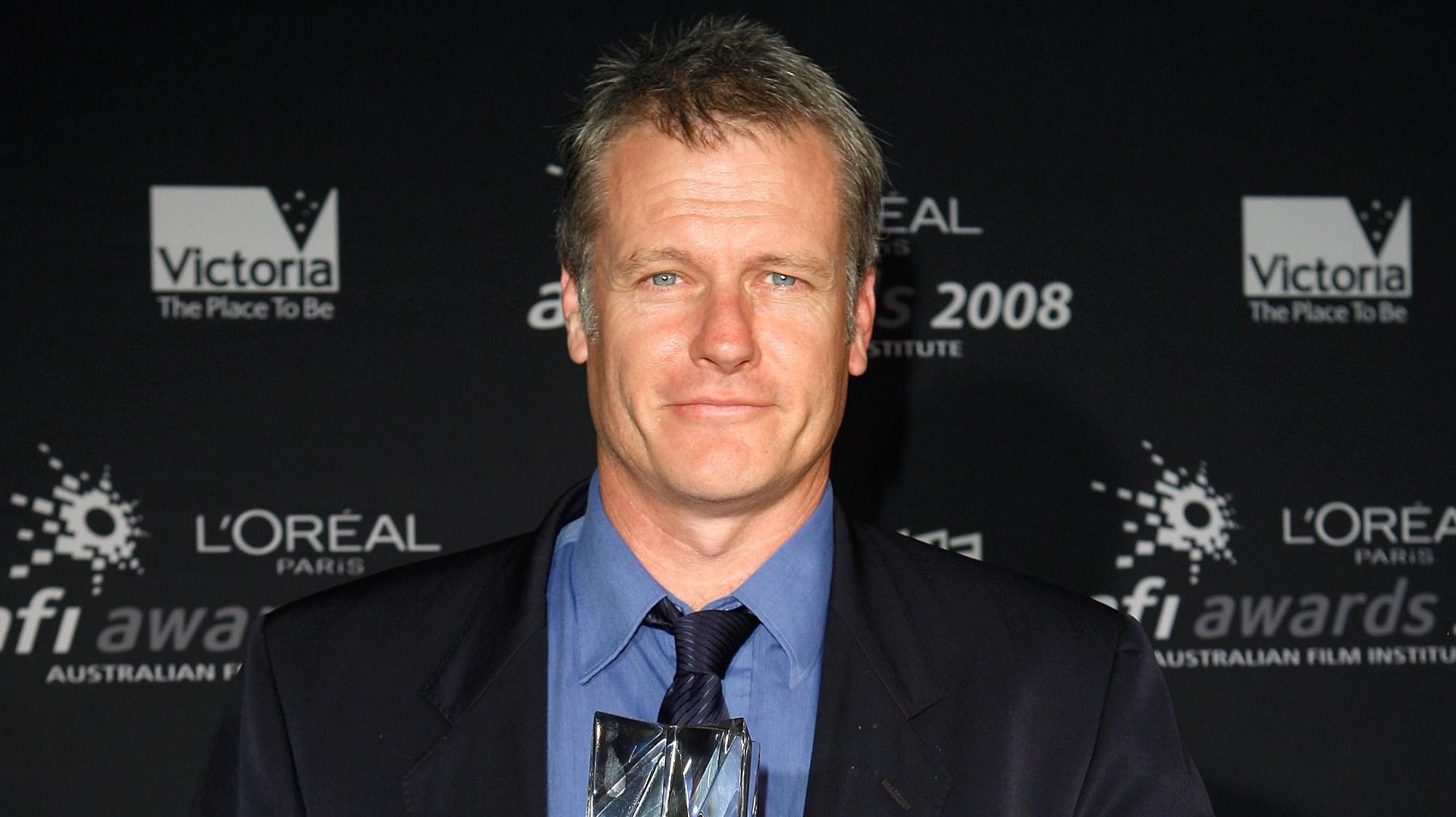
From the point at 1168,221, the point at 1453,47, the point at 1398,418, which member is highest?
the point at 1453,47

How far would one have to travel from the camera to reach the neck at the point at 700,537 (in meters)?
1.27

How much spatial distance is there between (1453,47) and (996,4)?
1.03 meters

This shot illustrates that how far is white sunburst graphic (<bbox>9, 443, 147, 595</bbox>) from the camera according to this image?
9.02ft

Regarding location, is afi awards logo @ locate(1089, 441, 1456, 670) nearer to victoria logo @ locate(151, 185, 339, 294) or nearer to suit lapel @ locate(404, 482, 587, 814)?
victoria logo @ locate(151, 185, 339, 294)

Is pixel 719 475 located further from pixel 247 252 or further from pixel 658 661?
pixel 247 252

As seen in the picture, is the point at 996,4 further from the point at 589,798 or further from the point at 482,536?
the point at 589,798

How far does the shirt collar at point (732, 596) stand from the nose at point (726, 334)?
20 cm

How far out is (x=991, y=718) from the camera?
4.00 ft

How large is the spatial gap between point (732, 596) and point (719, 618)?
4 centimetres

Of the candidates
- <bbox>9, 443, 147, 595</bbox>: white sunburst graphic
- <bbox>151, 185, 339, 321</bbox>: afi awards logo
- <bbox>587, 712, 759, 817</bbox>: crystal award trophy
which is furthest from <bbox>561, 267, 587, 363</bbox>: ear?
<bbox>9, 443, 147, 595</bbox>: white sunburst graphic

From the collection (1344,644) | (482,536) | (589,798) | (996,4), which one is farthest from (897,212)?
(589,798)

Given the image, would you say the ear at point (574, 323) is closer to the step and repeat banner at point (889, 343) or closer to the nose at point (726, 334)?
the nose at point (726, 334)

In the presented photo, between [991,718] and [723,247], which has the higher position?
[723,247]

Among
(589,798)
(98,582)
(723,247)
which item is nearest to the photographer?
(589,798)
